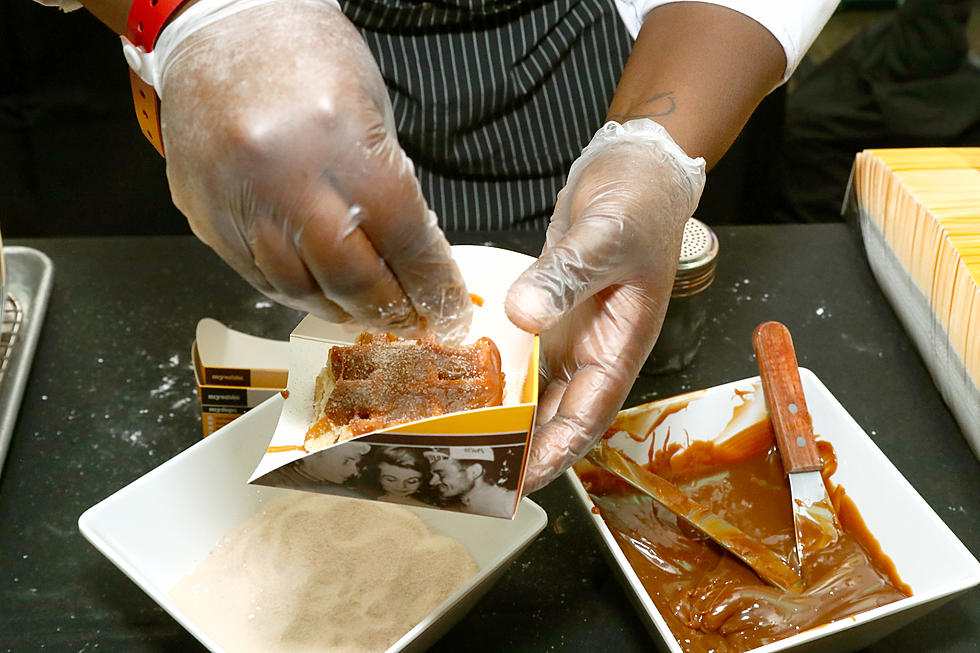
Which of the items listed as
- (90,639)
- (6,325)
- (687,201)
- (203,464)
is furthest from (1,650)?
(687,201)

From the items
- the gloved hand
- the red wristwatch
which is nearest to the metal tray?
the red wristwatch

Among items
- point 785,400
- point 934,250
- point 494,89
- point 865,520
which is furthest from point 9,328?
point 934,250

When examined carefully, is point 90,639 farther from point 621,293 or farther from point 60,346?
point 621,293

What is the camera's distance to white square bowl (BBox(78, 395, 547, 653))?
93 centimetres

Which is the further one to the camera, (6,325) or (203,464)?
(6,325)

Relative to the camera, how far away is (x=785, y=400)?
1.13 metres

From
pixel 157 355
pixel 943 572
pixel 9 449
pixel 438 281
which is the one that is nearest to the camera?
pixel 438 281

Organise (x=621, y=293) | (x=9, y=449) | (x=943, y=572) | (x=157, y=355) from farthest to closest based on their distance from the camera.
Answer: (x=157, y=355)
(x=9, y=449)
(x=621, y=293)
(x=943, y=572)

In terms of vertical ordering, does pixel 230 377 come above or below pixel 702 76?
below

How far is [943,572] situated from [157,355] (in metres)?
1.17

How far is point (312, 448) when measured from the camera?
35.2 inches

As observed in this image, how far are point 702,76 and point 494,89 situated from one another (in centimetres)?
42

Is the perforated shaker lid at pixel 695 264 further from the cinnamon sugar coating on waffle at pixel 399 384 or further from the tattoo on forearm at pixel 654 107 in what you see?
the cinnamon sugar coating on waffle at pixel 399 384

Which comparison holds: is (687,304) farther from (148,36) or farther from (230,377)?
(148,36)
